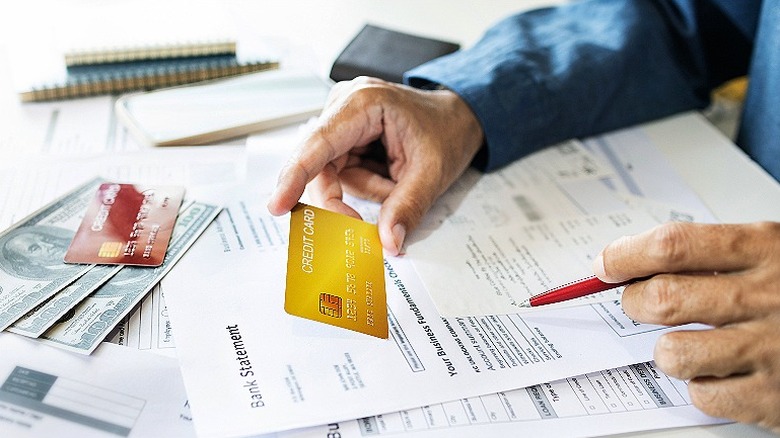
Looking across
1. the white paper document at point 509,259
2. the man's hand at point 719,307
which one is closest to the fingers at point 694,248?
the man's hand at point 719,307

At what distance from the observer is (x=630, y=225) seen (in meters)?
0.80

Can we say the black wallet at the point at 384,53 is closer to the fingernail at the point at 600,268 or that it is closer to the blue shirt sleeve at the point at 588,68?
the blue shirt sleeve at the point at 588,68

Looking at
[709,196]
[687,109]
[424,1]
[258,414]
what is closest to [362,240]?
[258,414]

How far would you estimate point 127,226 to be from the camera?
71 cm

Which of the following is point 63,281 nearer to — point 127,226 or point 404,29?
point 127,226

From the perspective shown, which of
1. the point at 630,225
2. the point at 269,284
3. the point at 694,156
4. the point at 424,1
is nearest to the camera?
the point at 269,284

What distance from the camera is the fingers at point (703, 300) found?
1.85 ft

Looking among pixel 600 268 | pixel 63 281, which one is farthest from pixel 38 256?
pixel 600 268

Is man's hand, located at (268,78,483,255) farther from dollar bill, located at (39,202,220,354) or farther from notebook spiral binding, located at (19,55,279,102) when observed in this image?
notebook spiral binding, located at (19,55,279,102)

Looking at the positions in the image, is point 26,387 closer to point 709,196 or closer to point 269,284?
point 269,284

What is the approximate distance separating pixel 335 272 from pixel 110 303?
190 millimetres

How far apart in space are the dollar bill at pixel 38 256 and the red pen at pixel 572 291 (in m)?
0.40

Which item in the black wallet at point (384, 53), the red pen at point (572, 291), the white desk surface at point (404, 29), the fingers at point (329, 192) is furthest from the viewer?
the black wallet at point (384, 53)

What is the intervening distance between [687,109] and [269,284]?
0.67 m
